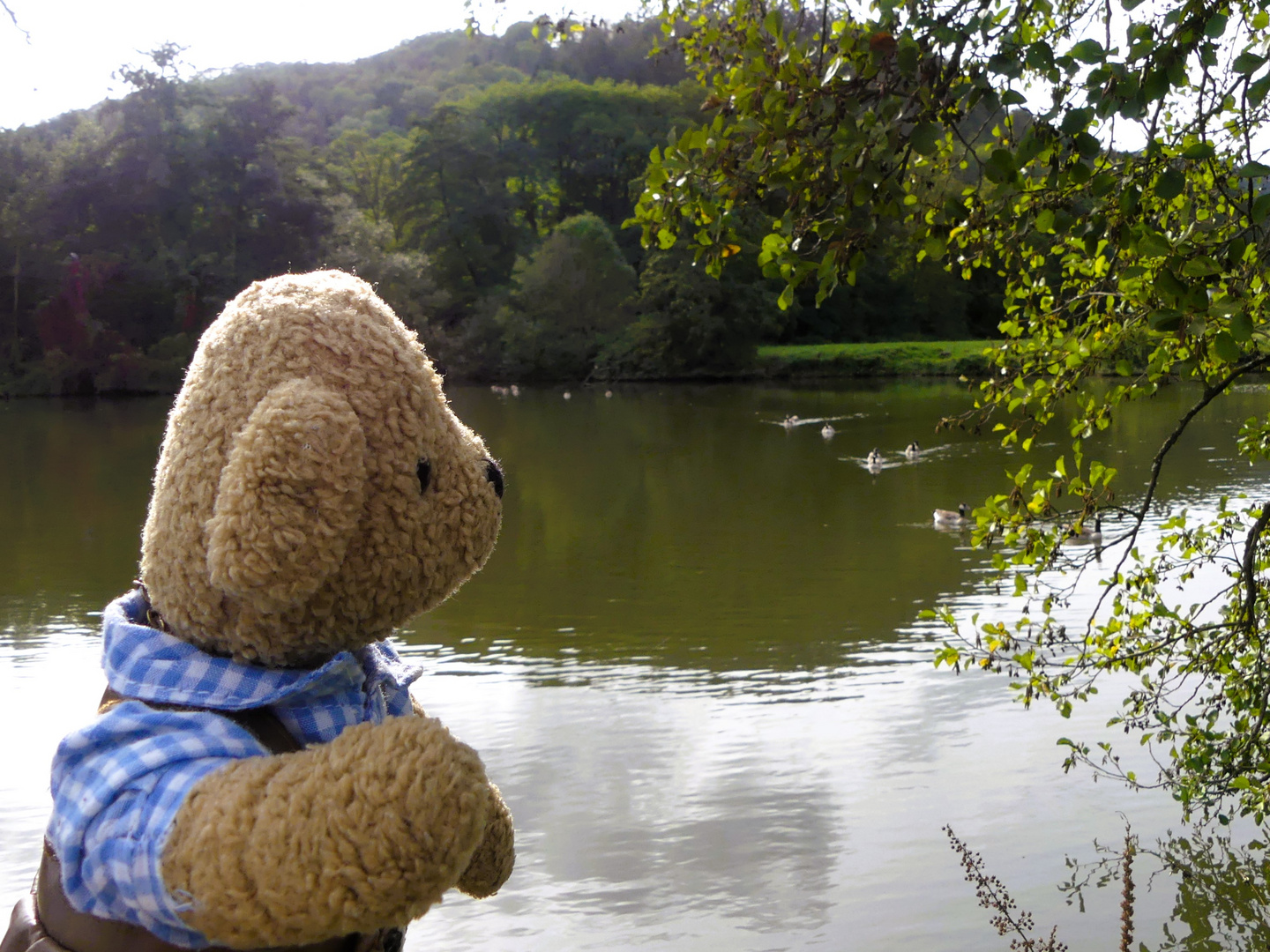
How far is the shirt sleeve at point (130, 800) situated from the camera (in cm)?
125

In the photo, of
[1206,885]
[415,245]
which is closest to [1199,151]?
[1206,885]

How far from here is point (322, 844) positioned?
123 cm

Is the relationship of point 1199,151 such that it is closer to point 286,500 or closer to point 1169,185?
point 1169,185

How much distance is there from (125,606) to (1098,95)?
71.2 inches

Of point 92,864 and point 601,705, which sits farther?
point 601,705

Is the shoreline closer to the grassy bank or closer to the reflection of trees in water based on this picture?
the grassy bank

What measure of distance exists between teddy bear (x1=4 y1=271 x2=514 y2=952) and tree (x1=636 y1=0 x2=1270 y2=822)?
1053 millimetres

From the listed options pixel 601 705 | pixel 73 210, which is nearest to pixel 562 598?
pixel 601 705

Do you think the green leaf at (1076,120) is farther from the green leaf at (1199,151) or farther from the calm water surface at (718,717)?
the calm water surface at (718,717)

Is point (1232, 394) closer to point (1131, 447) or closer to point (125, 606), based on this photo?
point (1131, 447)

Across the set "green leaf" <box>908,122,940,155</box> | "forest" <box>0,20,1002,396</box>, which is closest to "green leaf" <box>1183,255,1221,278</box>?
"green leaf" <box>908,122,940,155</box>

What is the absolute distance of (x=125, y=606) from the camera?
5.21 ft

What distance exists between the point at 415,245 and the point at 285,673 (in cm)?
4855

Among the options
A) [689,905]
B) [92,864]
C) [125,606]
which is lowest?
[689,905]
